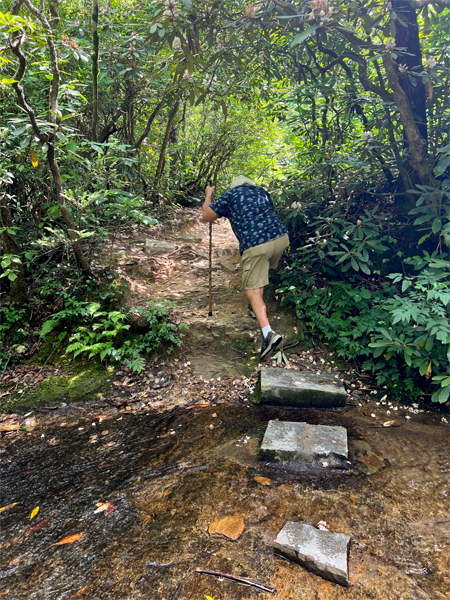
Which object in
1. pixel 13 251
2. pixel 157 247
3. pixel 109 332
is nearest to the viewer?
pixel 109 332

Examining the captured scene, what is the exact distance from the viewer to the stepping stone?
10.8ft

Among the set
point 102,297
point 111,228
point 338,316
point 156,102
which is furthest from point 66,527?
point 156,102

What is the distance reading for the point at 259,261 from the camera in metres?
3.97

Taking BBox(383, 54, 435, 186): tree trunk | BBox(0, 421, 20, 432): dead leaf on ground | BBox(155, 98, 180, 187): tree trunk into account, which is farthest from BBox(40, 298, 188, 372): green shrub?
BBox(155, 98, 180, 187): tree trunk

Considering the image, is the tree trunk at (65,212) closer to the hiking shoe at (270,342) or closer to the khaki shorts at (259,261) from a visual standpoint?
the khaki shorts at (259,261)

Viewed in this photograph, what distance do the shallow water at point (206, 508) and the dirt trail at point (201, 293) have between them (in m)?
1.06

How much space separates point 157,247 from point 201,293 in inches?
67.2

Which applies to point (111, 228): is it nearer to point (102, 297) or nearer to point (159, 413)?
point (102, 297)

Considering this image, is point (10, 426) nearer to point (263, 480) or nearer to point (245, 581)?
point (263, 480)

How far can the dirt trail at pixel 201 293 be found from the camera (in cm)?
416

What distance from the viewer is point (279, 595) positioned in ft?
5.39

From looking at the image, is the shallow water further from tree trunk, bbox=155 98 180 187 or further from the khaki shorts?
tree trunk, bbox=155 98 180 187

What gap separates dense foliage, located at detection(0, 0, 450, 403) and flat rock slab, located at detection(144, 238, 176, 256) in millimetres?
937

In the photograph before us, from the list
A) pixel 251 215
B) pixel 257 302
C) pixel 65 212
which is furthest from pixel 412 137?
pixel 65 212
